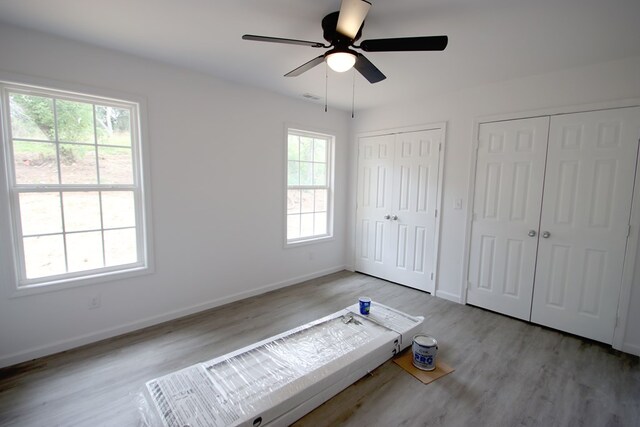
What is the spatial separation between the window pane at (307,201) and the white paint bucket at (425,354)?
8.10 ft

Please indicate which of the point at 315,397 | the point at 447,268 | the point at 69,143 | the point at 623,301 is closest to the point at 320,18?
the point at 69,143

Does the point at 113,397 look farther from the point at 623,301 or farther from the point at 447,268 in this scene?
the point at 623,301

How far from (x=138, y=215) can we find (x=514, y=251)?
3.91 meters

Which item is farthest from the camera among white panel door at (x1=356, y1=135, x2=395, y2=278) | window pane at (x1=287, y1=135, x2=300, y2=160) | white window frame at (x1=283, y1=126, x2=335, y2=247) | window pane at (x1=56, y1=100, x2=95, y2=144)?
white panel door at (x1=356, y1=135, x2=395, y2=278)

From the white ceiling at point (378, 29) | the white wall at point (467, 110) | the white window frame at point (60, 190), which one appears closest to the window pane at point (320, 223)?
the white wall at point (467, 110)

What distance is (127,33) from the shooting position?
2191 mm

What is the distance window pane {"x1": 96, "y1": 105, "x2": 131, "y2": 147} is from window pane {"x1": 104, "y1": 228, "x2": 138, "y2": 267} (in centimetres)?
83

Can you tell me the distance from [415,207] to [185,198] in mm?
2864

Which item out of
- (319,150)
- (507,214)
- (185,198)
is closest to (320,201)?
(319,150)

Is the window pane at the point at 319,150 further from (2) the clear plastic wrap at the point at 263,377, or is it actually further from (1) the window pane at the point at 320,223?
(2) the clear plastic wrap at the point at 263,377

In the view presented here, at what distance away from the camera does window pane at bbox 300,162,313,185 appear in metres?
4.16

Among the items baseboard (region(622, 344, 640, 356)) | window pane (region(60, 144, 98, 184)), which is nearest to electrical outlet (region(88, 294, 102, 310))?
window pane (region(60, 144, 98, 184))

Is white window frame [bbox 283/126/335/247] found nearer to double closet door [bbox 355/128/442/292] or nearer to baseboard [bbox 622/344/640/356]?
double closet door [bbox 355/128/442/292]

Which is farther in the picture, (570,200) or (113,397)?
(570,200)
